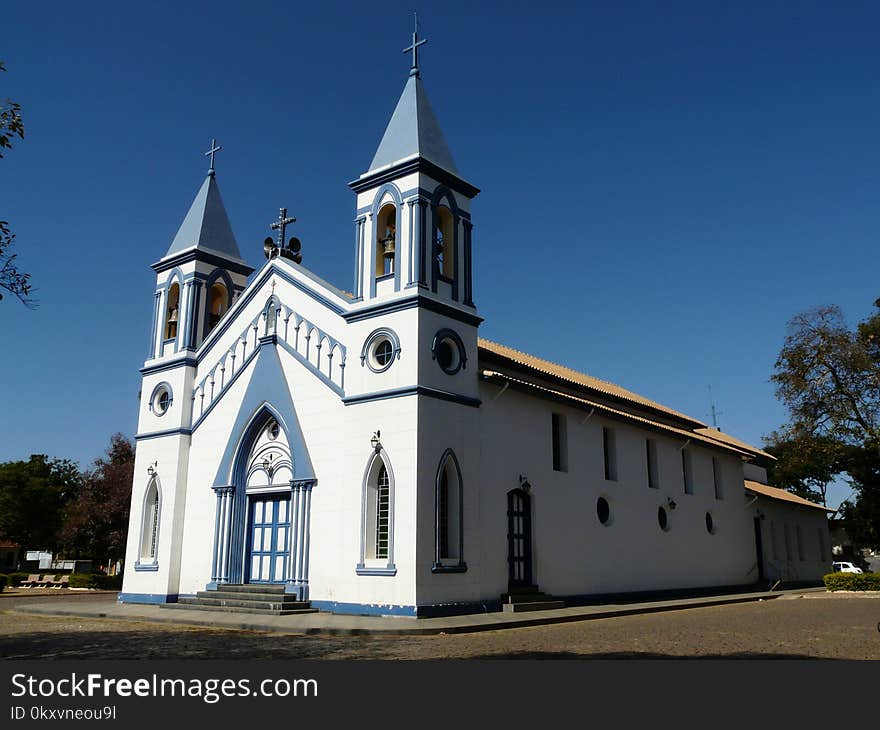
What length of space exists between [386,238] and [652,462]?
13.1m

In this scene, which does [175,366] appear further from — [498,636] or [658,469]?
[658,469]

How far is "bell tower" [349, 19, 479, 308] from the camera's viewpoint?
726 inches

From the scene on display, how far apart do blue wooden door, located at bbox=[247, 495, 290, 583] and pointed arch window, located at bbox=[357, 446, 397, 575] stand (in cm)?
307

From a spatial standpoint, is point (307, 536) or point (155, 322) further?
point (155, 322)

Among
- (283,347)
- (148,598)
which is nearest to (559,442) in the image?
(283,347)

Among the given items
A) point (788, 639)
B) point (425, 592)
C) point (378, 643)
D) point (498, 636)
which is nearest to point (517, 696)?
point (378, 643)

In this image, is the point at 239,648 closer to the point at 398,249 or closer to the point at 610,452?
the point at 398,249

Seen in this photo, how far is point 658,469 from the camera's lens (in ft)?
87.9

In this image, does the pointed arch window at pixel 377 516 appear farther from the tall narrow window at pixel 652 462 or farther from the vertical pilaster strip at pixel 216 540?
the tall narrow window at pixel 652 462

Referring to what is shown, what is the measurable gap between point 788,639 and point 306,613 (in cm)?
1003

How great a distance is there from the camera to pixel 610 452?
24.6m

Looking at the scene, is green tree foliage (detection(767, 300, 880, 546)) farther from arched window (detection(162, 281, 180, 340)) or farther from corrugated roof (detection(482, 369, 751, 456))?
arched window (detection(162, 281, 180, 340))

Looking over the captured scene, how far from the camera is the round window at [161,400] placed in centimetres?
2359

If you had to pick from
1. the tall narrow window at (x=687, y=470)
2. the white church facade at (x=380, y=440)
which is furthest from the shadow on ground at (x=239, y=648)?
the tall narrow window at (x=687, y=470)
